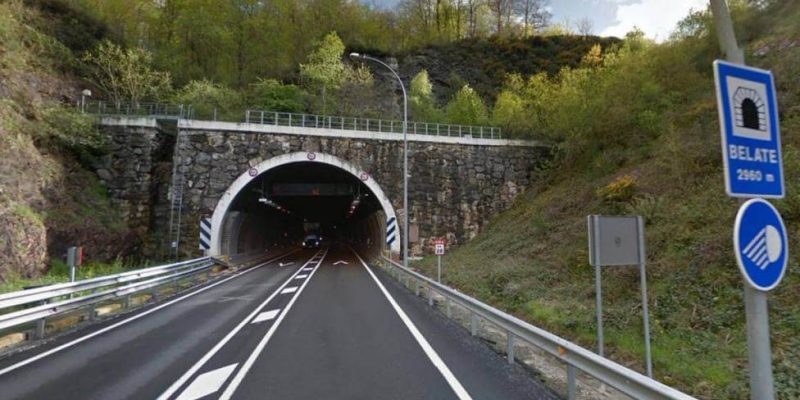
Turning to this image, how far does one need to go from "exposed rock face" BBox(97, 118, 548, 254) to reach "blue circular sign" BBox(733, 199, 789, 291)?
26541mm

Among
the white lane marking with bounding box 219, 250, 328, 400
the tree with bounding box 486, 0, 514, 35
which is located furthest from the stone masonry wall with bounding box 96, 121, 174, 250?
the tree with bounding box 486, 0, 514, 35

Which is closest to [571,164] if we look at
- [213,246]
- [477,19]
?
[213,246]

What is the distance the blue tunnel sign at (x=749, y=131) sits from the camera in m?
2.89

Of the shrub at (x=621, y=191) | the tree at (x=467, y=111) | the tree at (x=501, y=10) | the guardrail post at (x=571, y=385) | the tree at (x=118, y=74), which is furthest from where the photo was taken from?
the tree at (x=501, y=10)

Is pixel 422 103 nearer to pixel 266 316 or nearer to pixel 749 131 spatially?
pixel 266 316

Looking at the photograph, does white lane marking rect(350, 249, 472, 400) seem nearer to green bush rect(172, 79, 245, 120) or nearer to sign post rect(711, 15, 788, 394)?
sign post rect(711, 15, 788, 394)

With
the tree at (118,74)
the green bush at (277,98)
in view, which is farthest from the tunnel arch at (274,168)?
the green bush at (277,98)

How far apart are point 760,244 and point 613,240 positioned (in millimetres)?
3348

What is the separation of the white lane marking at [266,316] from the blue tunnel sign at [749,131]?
9.38 m

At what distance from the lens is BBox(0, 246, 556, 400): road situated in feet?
17.6

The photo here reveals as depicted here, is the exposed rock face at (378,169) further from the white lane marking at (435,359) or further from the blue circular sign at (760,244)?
the blue circular sign at (760,244)

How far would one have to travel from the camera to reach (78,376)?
19.6 feet

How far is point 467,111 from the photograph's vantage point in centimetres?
4509

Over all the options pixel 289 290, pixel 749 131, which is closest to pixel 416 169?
pixel 289 290
